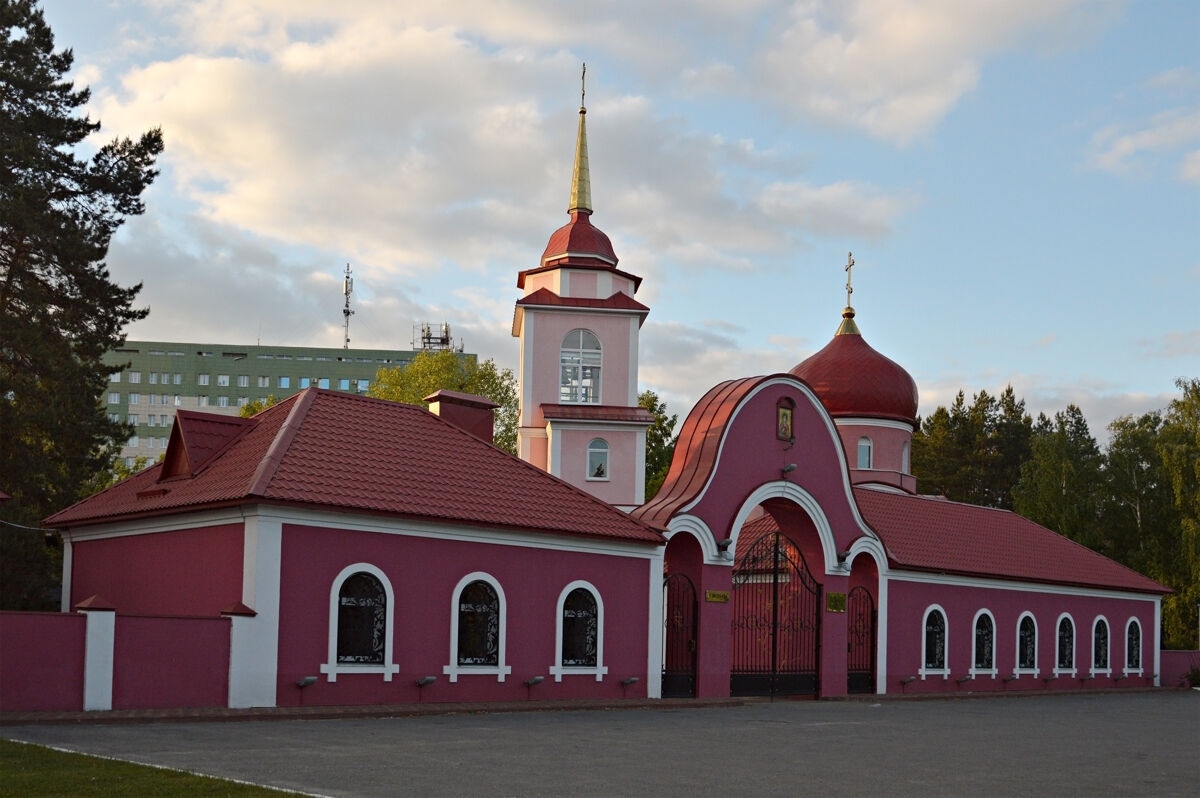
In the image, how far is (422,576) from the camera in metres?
21.0

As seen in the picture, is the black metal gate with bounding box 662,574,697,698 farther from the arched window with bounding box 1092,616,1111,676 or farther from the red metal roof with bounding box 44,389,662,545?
the arched window with bounding box 1092,616,1111,676

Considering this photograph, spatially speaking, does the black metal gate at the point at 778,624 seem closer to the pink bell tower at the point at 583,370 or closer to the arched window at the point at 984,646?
the arched window at the point at 984,646

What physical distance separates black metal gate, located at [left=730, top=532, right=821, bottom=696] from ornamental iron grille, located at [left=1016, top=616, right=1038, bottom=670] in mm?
8744

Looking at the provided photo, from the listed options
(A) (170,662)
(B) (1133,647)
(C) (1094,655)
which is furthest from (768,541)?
(B) (1133,647)

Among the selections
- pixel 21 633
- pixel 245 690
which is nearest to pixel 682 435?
pixel 245 690

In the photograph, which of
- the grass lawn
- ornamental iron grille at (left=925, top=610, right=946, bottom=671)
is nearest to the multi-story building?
ornamental iron grille at (left=925, top=610, right=946, bottom=671)

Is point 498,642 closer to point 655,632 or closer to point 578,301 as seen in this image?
point 655,632

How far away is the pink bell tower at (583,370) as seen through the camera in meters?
37.8

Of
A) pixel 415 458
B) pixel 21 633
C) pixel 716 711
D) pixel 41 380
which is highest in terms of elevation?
pixel 41 380

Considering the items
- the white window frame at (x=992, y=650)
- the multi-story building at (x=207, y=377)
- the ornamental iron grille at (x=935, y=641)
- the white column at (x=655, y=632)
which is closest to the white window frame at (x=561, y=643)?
the white column at (x=655, y=632)

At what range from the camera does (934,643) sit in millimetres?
31750

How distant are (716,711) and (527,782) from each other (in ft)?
40.1

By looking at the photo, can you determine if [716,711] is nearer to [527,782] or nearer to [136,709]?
[136,709]

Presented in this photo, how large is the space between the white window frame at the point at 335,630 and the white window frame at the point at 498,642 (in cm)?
112
